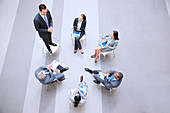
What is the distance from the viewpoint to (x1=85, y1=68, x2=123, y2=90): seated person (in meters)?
3.51

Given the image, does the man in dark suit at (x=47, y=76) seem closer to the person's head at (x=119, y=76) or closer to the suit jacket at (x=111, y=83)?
the suit jacket at (x=111, y=83)

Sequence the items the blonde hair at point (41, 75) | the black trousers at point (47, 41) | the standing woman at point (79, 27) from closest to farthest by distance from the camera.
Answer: the blonde hair at point (41, 75) < the black trousers at point (47, 41) < the standing woman at point (79, 27)

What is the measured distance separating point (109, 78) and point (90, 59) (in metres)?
1.03

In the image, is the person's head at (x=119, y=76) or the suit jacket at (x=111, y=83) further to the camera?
the suit jacket at (x=111, y=83)

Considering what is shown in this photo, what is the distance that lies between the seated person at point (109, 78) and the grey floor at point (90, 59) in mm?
380

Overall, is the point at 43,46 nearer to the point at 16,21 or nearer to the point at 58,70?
the point at 58,70

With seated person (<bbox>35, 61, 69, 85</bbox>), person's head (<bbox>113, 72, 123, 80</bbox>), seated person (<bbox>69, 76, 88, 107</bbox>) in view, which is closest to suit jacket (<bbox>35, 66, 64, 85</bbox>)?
seated person (<bbox>35, 61, 69, 85</bbox>)

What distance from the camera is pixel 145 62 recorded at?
14.8ft

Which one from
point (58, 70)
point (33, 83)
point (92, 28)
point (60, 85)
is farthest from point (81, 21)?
point (33, 83)

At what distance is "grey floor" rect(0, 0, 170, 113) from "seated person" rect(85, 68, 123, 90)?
1.25 ft

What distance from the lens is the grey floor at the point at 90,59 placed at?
3.90m

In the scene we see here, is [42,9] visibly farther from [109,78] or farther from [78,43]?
[109,78]

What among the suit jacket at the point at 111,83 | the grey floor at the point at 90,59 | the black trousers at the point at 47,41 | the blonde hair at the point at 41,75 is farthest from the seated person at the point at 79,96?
the black trousers at the point at 47,41

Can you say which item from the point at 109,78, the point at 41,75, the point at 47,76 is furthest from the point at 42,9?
the point at 109,78
